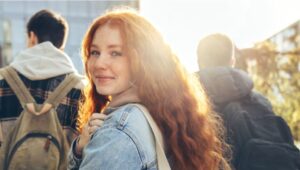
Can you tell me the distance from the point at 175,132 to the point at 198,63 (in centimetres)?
174

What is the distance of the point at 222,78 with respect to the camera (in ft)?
10.7

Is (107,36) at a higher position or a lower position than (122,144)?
higher

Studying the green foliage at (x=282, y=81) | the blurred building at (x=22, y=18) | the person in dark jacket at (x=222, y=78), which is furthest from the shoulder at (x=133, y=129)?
the blurred building at (x=22, y=18)

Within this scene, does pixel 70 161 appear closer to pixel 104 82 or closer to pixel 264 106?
pixel 104 82

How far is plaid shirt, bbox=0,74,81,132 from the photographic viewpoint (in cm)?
292

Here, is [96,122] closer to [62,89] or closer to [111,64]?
[111,64]

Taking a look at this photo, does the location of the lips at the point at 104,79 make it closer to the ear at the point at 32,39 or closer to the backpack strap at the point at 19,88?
the backpack strap at the point at 19,88

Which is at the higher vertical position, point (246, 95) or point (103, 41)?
point (103, 41)

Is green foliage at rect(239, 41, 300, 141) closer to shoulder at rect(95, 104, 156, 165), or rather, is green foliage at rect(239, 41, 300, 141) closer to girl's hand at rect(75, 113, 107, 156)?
girl's hand at rect(75, 113, 107, 156)

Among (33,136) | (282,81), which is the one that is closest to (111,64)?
(33,136)

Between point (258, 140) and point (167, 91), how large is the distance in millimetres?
1484

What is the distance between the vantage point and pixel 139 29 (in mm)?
1744

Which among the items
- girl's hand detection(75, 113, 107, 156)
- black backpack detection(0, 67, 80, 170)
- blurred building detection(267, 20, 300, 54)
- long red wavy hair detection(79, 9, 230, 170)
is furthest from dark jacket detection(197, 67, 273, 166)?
blurred building detection(267, 20, 300, 54)

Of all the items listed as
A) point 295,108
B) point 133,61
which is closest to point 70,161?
point 133,61
